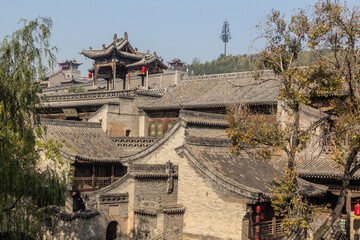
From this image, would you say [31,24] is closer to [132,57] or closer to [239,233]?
[239,233]

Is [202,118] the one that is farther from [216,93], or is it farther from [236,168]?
[216,93]

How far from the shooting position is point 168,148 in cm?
2145

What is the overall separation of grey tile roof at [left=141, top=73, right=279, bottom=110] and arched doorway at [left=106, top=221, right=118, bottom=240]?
358 inches

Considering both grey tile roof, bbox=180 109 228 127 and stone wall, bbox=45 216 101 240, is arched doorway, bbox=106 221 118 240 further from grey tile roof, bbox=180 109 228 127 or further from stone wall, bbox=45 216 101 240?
grey tile roof, bbox=180 109 228 127

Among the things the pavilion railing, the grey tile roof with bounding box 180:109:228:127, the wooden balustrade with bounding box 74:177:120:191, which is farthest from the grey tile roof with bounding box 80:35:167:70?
the wooden balustrade with bounding box 74:177:120:191

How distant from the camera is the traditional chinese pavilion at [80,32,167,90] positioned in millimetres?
35094

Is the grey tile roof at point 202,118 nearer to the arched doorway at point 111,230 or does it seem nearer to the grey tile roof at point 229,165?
the grey tile roof at point 229,165

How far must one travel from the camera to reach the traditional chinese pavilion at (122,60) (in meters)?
35.1

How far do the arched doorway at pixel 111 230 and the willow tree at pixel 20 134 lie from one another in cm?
596

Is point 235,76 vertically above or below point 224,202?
above

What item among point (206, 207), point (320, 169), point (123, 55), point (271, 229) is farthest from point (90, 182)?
point (123, 55)

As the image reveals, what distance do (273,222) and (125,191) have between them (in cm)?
586

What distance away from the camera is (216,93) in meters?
29.0

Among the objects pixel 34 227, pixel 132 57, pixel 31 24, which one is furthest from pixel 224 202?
pixel 132 57
